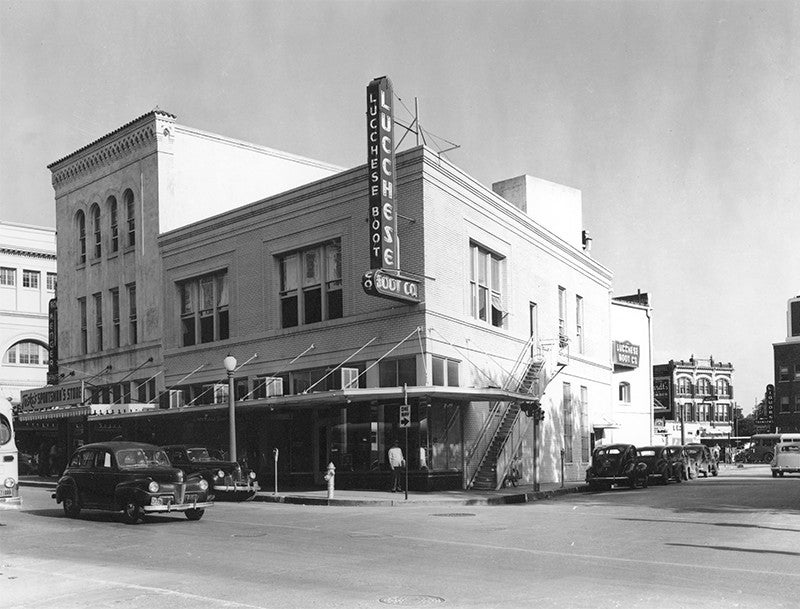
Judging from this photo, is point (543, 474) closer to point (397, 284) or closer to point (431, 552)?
point (397, 284)

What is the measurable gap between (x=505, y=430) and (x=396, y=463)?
222 inches

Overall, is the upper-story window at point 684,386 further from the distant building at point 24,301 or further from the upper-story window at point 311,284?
the upper-story window at point 311,284

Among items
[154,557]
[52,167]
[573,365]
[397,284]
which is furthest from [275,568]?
[52,167]

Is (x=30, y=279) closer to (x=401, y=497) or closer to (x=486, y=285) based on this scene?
(x=486, y=285)

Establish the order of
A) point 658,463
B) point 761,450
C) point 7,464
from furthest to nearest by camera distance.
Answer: point 761,450
point 658,463
point 7,464

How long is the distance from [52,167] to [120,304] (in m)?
9.48

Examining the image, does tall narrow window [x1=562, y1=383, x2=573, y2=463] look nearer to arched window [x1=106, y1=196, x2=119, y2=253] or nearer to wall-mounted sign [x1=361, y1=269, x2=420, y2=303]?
wall-mounted sign [x1=361, y1=269, x2=420, y2=303]

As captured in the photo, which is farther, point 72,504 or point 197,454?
point 197,454

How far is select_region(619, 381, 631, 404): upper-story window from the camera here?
55.3 meters

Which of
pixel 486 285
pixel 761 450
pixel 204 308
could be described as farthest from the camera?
pixel 761 450

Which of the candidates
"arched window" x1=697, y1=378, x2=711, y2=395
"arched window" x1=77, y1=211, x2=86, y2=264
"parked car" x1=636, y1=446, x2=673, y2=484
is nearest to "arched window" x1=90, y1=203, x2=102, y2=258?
"arched window" x1=77, y1=211, x2=86, y2=264

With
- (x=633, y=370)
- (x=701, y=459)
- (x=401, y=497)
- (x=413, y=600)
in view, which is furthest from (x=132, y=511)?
(x=633, y=370)

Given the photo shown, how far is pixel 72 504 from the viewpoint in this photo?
20.7 metres

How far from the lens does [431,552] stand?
46.1ft
